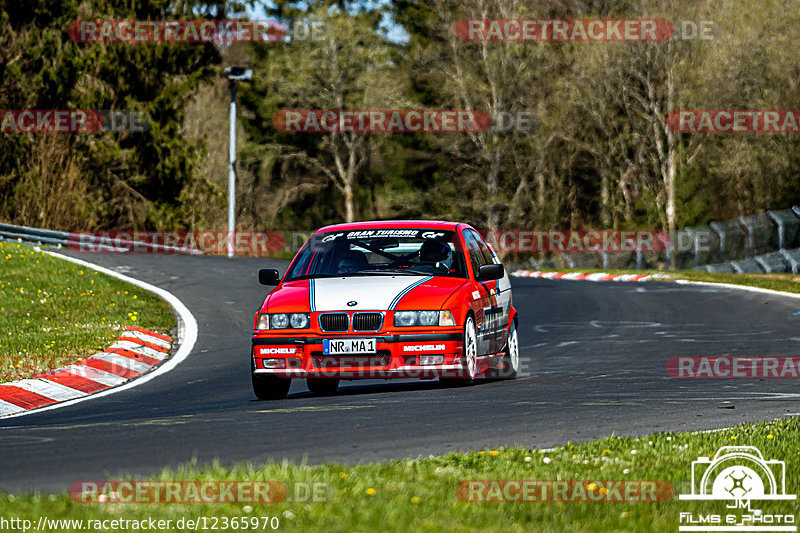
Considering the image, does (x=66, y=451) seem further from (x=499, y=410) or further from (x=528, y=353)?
(x=528, y=353)

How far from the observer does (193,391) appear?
12711 mm

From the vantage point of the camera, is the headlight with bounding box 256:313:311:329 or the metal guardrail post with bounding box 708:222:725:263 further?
the metal guardrail post with bounding box 708:222:725:263

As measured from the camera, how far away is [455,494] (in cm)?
621

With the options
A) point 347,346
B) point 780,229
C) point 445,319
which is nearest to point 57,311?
point 347,346

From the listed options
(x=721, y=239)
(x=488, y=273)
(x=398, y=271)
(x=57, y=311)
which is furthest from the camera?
(x=721, y=239)

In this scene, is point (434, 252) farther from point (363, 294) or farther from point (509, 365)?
point (509, 365)

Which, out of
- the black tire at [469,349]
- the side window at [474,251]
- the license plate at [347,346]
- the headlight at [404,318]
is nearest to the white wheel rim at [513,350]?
the side window at [474,251]

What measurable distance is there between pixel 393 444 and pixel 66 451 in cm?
211

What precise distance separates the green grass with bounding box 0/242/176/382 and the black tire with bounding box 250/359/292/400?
343 centimetres

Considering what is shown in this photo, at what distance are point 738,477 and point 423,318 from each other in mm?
4926

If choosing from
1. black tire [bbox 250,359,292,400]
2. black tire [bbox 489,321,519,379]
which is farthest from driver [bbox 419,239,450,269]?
black tire [bbox 250,359,292,400]

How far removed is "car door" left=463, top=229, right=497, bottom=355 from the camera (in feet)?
39.2

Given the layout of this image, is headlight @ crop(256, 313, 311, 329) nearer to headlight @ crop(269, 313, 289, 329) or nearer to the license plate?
headlight @ crop(269, 313, 289, 329)

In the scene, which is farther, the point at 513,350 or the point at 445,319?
the point at 513,350
